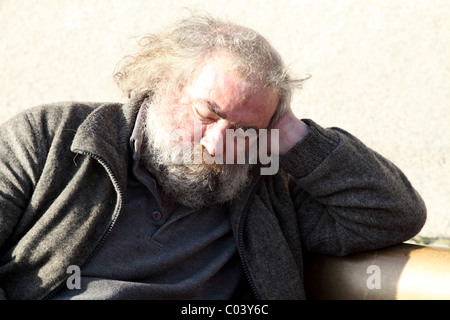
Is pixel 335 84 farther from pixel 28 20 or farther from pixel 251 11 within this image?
pixel 28 20

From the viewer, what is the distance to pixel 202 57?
235cm

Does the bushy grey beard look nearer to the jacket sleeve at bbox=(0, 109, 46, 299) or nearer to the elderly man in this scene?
the elderly man

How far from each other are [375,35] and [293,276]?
208 cm

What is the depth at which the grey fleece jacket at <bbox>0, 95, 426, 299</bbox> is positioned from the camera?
215 cm

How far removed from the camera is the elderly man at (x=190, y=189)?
2.16 m

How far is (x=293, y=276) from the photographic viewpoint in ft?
7.84

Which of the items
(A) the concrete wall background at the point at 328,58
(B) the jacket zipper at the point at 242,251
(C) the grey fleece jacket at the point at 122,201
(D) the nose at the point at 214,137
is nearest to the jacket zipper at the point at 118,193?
(C) the grey fleece jacket at the point at 122,201

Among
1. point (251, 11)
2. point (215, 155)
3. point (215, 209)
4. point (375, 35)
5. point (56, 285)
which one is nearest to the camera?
point (56, 285)

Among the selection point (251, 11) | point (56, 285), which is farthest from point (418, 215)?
point (251, 11)

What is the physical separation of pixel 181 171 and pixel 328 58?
1.96 metres

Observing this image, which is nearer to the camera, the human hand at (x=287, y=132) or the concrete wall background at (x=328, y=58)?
the human hand at (x=287, y=132)

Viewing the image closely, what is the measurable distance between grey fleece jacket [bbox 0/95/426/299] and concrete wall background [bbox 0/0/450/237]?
48.6 inches

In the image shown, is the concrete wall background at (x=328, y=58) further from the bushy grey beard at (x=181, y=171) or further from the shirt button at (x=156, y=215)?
the shirt button at (x=156, y=215)
